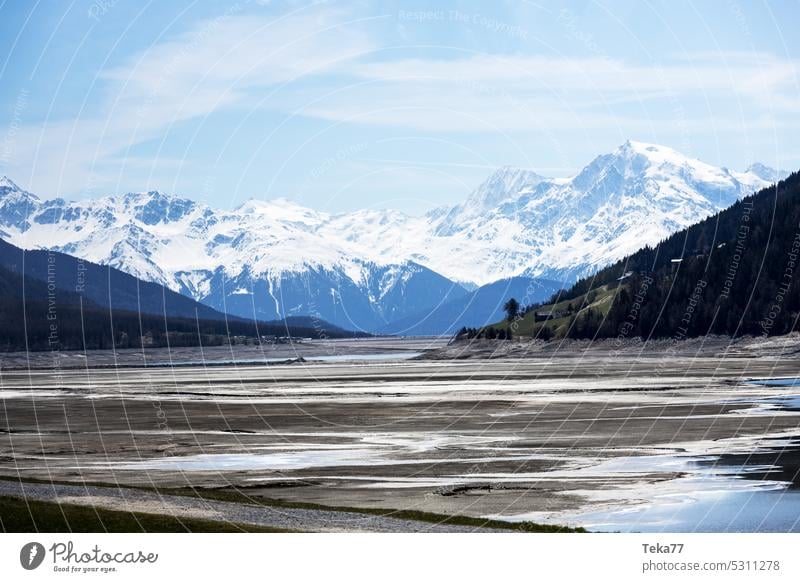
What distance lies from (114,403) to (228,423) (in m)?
33.9

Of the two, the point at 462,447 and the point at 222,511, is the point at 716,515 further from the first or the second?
the point at 462,447

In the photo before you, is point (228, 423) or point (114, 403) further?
point (114, 403)

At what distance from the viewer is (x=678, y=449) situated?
5706 cm

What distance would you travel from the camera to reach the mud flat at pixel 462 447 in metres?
42.9

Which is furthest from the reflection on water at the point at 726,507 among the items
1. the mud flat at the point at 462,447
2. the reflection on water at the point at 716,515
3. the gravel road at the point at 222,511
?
the gravel road at the point at 222,511

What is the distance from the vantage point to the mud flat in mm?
42906

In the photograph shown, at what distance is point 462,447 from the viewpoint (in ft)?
203

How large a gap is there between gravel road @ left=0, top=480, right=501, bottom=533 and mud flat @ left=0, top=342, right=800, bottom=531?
2975 millimetres

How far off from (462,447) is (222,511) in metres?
24.0

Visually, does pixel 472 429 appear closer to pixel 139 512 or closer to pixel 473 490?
pixel 473 490

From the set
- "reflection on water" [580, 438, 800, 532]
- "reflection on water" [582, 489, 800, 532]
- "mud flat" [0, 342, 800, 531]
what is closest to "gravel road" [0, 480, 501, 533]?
"mud flat" [0, 342, 800, 531]
